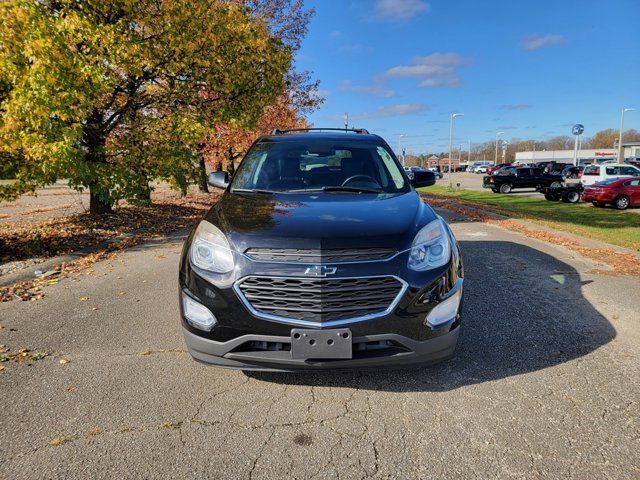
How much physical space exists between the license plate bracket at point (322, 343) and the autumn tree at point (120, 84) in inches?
237

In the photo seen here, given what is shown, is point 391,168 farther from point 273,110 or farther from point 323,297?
point 273,110

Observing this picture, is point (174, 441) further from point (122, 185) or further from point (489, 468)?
point (122, 185)

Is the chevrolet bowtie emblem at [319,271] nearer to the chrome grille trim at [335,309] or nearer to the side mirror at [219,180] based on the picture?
the chrome grille trim at [335,309]

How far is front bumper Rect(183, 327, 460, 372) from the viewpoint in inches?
99.0

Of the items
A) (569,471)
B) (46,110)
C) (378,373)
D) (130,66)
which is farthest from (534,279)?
(130,66)

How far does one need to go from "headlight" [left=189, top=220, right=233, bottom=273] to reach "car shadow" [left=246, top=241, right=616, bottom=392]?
3.07 feet

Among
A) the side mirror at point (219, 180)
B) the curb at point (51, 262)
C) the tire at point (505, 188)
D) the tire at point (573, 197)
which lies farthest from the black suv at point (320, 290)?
the tire at point (505, 188)

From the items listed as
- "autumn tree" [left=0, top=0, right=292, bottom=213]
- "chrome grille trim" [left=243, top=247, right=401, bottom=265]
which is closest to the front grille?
"chrome grille trim" [left=243, top=247, right=401, bottom=265]

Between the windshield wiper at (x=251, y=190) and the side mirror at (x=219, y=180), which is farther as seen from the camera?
the side mirror at (x=219, y=180)

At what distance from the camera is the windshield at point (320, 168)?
3.93m

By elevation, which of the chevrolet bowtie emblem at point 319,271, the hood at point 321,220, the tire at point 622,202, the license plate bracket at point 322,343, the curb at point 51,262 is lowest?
the tire at point 622,202

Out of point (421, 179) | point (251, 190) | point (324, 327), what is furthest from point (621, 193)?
point (324, 327)

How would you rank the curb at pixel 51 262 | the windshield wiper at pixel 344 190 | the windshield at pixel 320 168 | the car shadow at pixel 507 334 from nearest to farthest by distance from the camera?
the car shadow at pixel 507 334
the windshield wiper at pixel 344 190
the windshield at pixel 320 168
the curb at pixel 51 262

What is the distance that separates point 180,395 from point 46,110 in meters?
5.64
